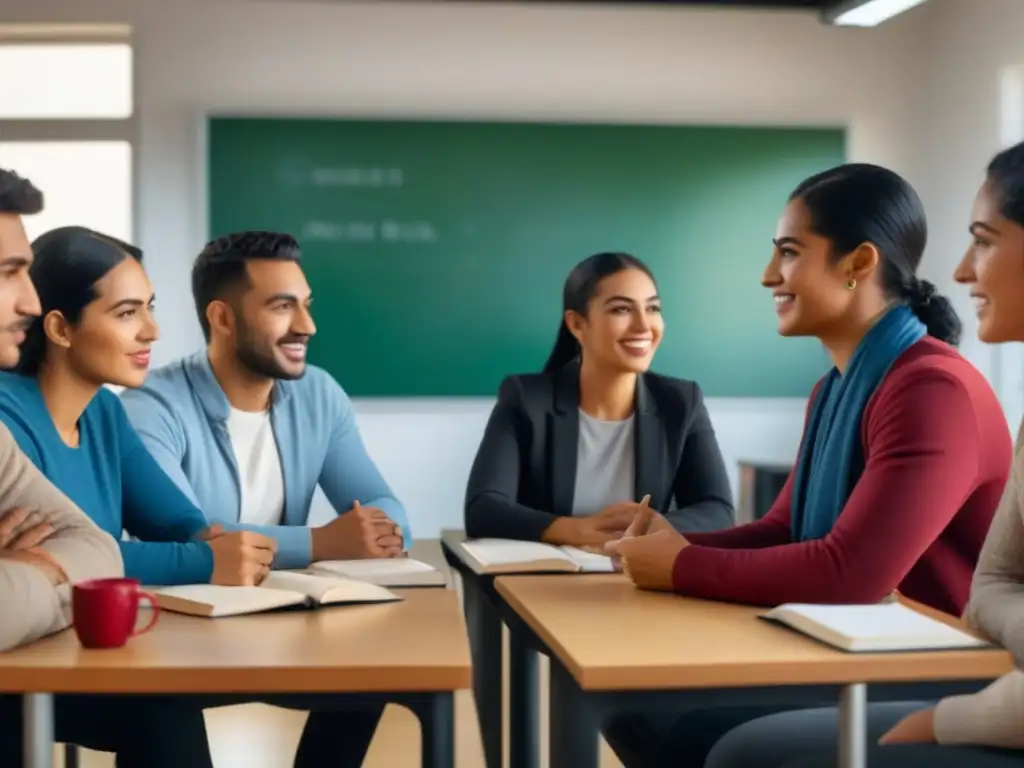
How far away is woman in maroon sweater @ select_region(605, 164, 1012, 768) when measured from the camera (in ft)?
5.32

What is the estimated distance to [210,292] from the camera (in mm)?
2635

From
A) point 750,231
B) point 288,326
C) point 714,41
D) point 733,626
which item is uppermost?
point 714,41

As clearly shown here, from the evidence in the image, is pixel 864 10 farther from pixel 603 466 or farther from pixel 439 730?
pixel 439 730

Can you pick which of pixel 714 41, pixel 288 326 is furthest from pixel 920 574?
pixel 714 41

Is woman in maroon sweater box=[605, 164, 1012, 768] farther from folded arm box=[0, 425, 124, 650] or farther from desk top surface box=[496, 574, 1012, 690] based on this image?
folded arm box=[0, 425, 124, 650]

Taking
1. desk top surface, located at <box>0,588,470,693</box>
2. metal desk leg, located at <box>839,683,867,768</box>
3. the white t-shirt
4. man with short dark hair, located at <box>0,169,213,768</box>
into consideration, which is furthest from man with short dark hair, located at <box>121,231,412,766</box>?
metal desk leg, located at <box>839,683,867,768</box>

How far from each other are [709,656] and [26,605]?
0.81 metres

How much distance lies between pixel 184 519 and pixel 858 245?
49.6 inches

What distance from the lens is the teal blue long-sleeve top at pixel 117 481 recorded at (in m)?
1.81

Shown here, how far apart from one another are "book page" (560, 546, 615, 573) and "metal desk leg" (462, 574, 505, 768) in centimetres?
20

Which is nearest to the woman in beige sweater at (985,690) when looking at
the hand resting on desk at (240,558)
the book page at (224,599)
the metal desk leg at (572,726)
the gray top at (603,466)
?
the metal desk leg at (572,726)

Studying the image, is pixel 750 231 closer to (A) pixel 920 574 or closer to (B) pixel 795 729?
(A) pixel 920 574

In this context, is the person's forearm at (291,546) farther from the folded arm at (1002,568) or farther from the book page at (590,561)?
the folded arm at (1002,568)

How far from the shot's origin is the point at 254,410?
2.58 meters
